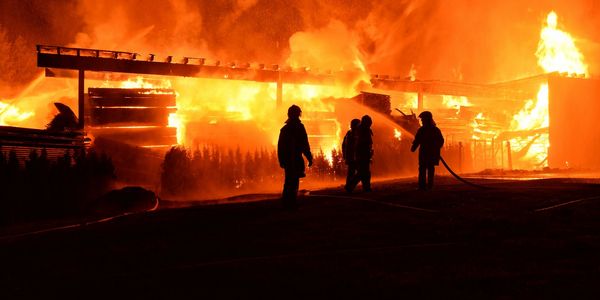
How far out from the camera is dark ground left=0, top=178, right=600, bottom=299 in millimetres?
4348

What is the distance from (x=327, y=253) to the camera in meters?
5.61

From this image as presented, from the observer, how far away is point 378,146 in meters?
23.4

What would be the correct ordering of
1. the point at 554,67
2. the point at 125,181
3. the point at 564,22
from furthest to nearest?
the point at 564,22 < the point at 554,67 < the point at 125,181

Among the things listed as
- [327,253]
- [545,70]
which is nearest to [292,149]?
[327,253]

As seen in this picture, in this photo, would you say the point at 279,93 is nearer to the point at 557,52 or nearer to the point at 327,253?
the point at 327,253

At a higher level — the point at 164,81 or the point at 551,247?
the point at 164,81

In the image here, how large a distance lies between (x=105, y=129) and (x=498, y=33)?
113ft

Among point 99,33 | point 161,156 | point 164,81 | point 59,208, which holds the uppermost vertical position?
point 99,33

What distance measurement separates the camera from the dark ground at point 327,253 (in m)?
4.35

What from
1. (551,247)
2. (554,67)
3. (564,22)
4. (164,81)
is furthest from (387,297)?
(564,22)

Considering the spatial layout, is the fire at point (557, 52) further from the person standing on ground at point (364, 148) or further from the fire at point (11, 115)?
the fire at point (11, 115)

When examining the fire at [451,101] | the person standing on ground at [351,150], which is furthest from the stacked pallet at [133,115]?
the fire at [451,101]

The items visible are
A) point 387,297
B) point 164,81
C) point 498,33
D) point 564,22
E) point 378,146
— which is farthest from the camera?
point 498,33

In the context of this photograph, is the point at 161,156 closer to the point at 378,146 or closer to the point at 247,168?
the point at 247,168
